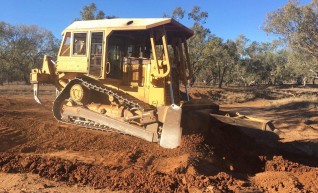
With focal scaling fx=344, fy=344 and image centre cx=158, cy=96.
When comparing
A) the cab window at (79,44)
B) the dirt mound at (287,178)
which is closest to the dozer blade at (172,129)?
the dirt mound at (287,178)

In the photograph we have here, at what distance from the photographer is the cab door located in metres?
9.48

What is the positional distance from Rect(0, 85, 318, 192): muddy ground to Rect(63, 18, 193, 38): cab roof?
2.38m

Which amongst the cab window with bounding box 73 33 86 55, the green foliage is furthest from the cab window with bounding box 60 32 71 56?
the green foliage

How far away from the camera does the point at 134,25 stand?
28.8ft

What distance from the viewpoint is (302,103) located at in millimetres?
21594

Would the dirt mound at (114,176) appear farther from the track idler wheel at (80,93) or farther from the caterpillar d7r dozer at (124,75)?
the track idler wheel at (80,93)

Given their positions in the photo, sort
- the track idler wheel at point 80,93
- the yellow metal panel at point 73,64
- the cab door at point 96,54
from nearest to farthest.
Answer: the cab door at point 96,54 < the yellow metal panel at point 73,64 < the track idler wheel at point 80,93

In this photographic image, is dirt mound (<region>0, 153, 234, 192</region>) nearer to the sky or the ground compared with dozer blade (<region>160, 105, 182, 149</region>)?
nearer to the ground

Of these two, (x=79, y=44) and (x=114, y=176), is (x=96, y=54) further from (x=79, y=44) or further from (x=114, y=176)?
(x=114, y=176)

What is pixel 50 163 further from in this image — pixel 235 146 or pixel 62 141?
pixel 235 146

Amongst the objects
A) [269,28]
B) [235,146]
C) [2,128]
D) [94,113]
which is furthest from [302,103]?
[2,128]

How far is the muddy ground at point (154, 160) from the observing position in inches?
236

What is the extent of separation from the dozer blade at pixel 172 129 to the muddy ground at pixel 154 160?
19cm

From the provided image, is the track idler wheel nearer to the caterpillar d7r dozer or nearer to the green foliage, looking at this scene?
the caterpillar d7r dozer
